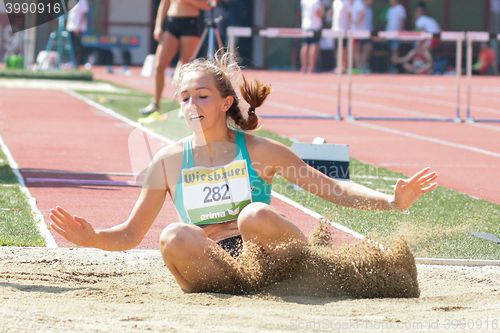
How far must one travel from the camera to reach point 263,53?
1340 inches

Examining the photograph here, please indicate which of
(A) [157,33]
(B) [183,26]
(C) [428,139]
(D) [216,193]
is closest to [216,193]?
(D) [216,193]

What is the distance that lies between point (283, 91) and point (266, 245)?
1887 centimetres

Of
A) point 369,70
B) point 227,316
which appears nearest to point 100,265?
point 227,316

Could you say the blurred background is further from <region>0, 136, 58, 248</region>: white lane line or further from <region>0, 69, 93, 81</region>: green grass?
<region>0, 136, 58, 248</region>: white lane line

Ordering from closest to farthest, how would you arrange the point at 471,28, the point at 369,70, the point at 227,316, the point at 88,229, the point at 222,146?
the point at 227,316 < the point at 88,229 < the point at 222,146 < the point at 369,70 < the point at 471,28

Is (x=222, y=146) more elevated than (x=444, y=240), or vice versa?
(x=222, y=146)

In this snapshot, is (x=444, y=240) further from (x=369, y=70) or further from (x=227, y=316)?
(x=369, y=70)

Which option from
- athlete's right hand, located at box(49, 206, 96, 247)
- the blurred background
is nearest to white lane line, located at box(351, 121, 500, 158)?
athlete's right hand, located at box(49, 206, 96, 247)

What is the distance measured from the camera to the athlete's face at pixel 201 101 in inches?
219

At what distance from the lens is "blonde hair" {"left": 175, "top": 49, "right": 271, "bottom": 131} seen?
562 cm

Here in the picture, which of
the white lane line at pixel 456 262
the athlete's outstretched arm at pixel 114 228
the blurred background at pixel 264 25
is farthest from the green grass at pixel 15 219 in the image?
the blurred background at pixel 264 25

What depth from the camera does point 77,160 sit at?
11.4 metres

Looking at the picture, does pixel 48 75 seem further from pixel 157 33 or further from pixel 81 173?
pixel 81 173

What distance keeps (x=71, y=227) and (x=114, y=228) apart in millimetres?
328
